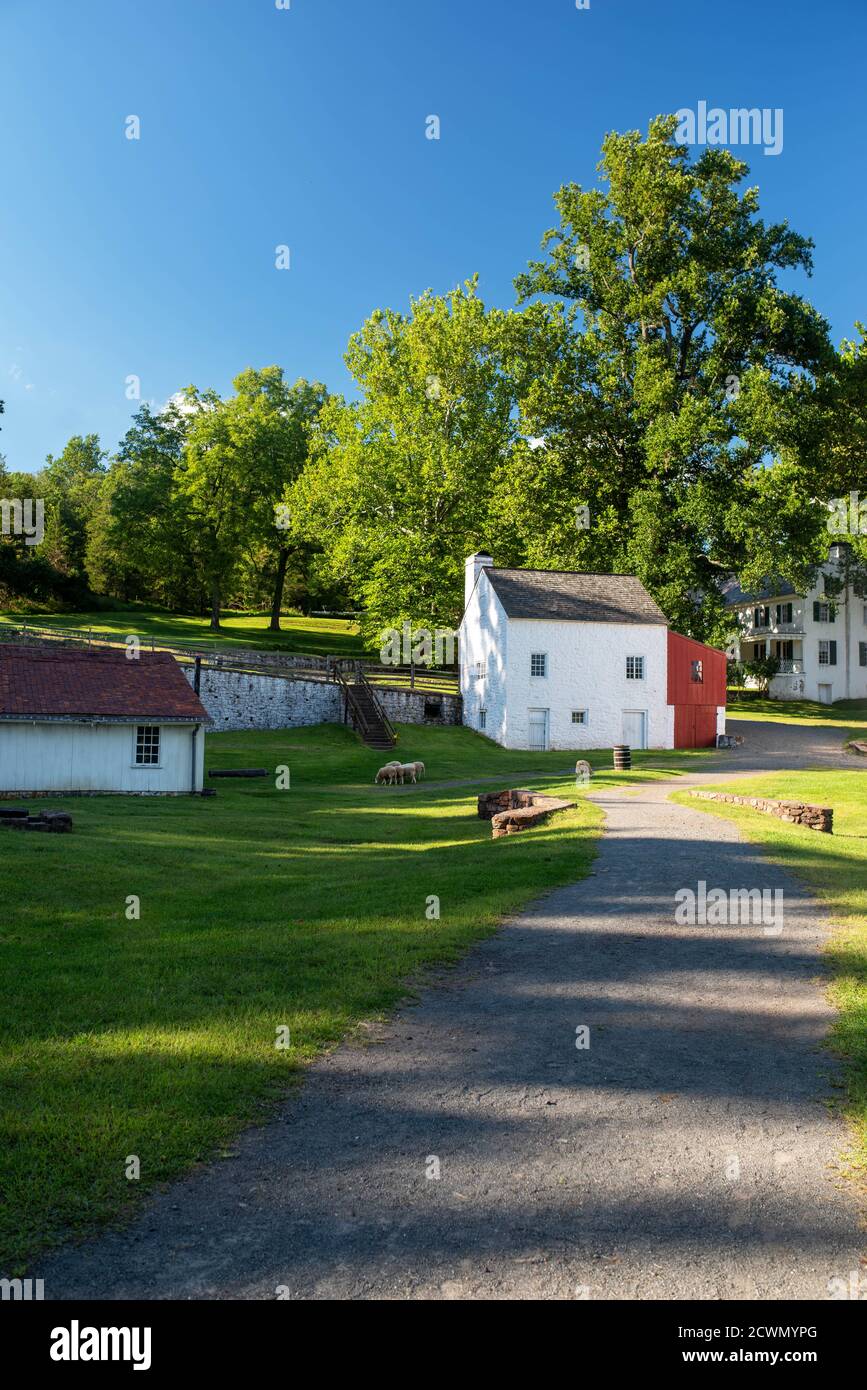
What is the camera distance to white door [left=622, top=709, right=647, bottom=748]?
4669cm

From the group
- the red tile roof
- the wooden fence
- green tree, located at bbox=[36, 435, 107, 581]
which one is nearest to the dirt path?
the red tile roof

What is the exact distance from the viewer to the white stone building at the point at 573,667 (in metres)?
45.7

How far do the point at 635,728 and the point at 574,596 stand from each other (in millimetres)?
7526

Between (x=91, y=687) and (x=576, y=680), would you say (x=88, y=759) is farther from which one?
(x=576, y=680)

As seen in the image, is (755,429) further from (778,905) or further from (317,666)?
(778,905)

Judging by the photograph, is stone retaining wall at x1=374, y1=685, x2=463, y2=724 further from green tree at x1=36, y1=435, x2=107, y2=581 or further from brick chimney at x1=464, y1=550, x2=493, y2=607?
green tree at x1=36, y1=435, x2=107, y2=581

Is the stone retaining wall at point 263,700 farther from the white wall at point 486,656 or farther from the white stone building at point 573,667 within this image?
the white stone building at point 573,667

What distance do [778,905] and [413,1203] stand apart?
8.80 m

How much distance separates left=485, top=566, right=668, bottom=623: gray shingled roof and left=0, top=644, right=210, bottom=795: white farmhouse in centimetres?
1913

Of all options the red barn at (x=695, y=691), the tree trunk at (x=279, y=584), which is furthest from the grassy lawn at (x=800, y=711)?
the tree trunk at (x=279, y=584)

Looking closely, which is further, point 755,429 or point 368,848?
point 755,429

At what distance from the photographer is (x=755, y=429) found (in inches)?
1848

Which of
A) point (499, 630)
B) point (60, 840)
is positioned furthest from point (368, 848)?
point (499, 630)

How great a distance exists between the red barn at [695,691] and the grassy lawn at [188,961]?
2684cm
